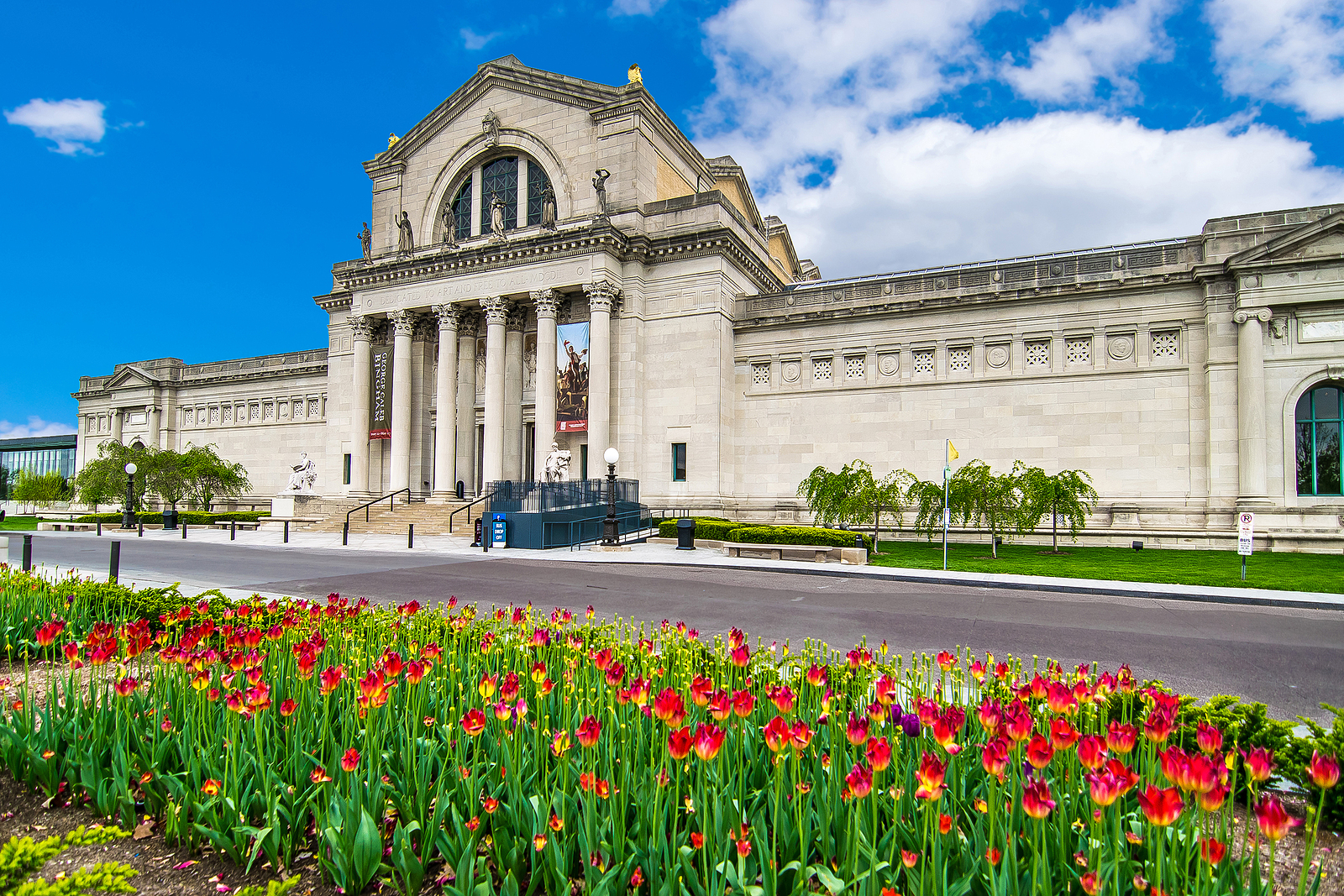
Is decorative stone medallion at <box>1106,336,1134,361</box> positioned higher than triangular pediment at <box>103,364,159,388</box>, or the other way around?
triangular pediment at <box>103,364,159,388</box>

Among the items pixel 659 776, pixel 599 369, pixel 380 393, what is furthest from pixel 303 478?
pixel 659 776

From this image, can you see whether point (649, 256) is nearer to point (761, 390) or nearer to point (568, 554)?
point (761, 390)

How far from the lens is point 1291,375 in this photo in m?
26.9

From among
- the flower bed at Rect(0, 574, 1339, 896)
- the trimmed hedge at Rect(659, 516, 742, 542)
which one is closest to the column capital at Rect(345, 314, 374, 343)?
the trimmed hedge at Rect(659, 516, 742, 542)

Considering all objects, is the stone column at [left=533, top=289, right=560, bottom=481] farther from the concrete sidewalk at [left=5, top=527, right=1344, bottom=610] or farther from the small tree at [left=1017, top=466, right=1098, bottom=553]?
the small tree at [left=1017, top=466, right=1098, bottom=553]

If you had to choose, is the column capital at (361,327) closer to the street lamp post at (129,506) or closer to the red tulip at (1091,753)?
the street lamp post at (129,506)

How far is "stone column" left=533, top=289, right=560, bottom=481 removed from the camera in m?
36.5

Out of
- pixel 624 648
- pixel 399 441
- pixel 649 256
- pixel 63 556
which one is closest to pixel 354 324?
pixel 399 441

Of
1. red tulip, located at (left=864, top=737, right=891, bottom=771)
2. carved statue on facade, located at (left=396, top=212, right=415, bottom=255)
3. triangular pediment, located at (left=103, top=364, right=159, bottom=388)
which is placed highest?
carved statue on facade, located at (left=396, top=212, right=415, bottom=255)

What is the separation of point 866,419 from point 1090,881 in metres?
33.0

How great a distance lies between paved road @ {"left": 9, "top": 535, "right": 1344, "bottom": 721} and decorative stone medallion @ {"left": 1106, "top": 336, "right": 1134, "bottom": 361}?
1866 centimetres

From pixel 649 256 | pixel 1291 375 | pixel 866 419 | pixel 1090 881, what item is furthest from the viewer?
pixel 649 256

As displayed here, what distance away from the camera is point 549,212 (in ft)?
127

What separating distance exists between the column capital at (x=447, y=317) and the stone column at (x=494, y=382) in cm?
236
